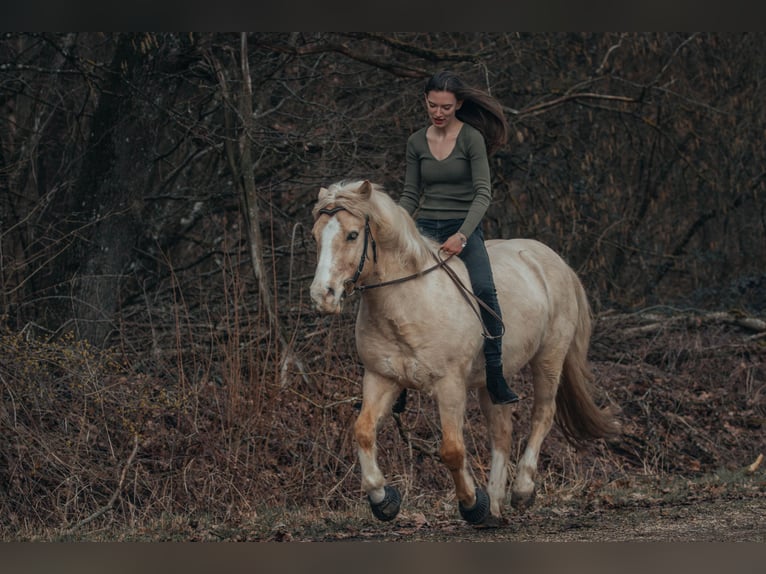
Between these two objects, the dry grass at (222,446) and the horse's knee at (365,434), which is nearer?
the horse's knee at (365,434)

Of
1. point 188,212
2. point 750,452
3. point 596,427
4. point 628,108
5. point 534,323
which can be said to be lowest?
point 750,452

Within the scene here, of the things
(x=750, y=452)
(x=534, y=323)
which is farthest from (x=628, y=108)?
(x=534, y=323)

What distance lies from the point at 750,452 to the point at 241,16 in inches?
261

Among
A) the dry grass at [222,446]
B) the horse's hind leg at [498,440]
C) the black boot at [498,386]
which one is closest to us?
the black boot at [498,386]

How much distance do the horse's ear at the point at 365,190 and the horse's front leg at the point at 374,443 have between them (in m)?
1.12

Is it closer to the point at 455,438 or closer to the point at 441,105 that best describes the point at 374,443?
the point at 455,438

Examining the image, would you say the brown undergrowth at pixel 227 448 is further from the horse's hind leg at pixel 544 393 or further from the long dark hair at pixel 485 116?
the long dark hair at pixel 485 116

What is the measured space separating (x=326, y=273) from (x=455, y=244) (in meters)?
1.11

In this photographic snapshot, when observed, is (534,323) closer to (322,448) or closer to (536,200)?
(322,448)

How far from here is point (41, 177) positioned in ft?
40.4

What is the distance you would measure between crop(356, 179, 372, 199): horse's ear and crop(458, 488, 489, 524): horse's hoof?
6.58 feet

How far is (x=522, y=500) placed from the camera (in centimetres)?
775

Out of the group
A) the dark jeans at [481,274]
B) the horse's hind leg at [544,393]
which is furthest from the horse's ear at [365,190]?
the horse's hind leg at [544,393]

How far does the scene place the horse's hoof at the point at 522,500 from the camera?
7754 mm
